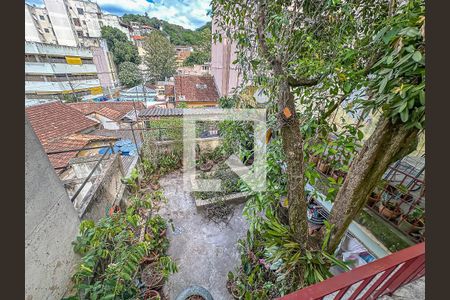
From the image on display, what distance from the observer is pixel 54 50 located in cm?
1077

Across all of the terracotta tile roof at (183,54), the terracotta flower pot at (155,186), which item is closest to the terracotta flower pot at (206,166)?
the terracotta flower pot at (155,186)

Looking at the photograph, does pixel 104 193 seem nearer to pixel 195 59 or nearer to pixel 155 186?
pixel 155 186

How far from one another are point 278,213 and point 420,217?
148 cm

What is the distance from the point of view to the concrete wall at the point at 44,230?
4.05 feet

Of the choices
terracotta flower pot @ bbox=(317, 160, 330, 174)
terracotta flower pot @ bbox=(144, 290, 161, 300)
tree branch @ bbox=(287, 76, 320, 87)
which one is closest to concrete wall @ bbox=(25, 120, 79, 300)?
terracotta flower pot @ bbox=(144, 290, 161, 300)

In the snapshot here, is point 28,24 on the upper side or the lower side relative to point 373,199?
upper

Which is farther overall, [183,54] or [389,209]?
[183,54]

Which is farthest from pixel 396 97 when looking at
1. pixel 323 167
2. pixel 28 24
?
pixel 28 24

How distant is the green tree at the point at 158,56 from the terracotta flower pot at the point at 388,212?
20.8 meters

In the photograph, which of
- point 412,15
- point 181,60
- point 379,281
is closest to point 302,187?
point 379,281

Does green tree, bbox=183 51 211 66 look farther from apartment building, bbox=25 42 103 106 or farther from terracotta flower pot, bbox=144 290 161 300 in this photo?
terracotta flower pot, bbox=144 290 161 300

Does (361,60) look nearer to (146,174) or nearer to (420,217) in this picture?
(420,217)

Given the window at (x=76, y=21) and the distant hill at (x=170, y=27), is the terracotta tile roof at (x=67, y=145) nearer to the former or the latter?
the distant hill at (x=170, y=27)

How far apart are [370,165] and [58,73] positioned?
57.0 feet
